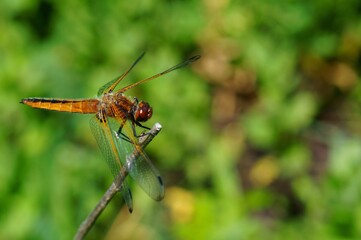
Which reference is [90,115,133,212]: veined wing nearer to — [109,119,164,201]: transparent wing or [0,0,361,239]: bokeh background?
[109,119,164,201]: transparent wing

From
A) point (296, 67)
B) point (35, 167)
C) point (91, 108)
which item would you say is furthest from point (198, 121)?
point (91, 108)

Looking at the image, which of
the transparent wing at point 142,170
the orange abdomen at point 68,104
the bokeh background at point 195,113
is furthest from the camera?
the bokeh background at point 195,113

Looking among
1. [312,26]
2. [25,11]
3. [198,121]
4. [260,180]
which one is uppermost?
[25,11]

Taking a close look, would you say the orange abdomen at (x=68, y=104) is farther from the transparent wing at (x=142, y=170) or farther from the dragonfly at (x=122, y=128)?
the transparent wing at (x=142, y=170)

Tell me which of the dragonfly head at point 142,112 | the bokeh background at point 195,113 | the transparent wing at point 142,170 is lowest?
the bokeh background at point 195,113

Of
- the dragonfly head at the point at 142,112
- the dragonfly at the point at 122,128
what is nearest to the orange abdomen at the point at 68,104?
the dragonfly at the point at 122,128

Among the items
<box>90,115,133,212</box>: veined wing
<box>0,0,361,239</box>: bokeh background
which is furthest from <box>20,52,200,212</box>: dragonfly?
<box>0,0,361,239</box>: bokeh background

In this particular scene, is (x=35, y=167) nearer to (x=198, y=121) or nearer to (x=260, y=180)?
(x=198, y=121)

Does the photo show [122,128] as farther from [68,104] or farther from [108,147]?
[68,104]
